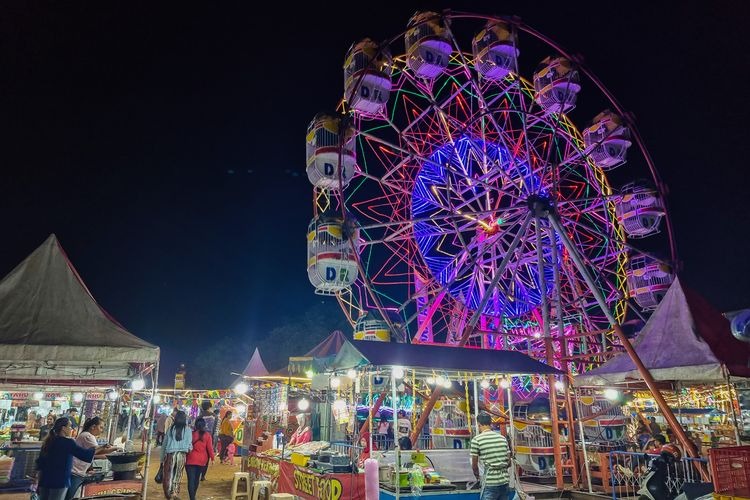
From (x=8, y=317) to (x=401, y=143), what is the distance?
43.0 ft

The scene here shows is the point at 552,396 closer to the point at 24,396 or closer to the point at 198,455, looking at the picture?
the point at 198,455

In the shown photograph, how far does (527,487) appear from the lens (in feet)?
37.4

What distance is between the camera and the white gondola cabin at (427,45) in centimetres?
1688

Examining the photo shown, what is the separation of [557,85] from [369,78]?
6685 millimetres

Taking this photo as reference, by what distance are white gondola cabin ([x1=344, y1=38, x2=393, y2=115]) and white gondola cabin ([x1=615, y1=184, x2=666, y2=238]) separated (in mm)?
9480

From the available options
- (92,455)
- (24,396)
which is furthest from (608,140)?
(24,396)

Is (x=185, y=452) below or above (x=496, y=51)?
below

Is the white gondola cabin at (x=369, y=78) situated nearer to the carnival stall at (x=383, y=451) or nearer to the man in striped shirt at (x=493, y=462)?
the carnival stall at (x=383, y=451)

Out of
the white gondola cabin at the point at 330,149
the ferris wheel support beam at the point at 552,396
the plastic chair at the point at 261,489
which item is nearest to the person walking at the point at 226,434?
the plastic chair at the point at 261,489

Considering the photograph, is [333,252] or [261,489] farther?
[333,252]

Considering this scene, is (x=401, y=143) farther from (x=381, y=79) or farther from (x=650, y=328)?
(x=650, y=328)

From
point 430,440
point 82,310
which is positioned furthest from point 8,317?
point 430,440

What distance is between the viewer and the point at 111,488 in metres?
7.95

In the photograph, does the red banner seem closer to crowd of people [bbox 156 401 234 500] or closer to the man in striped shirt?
crowd of people [bbox 156 401 234 500]
